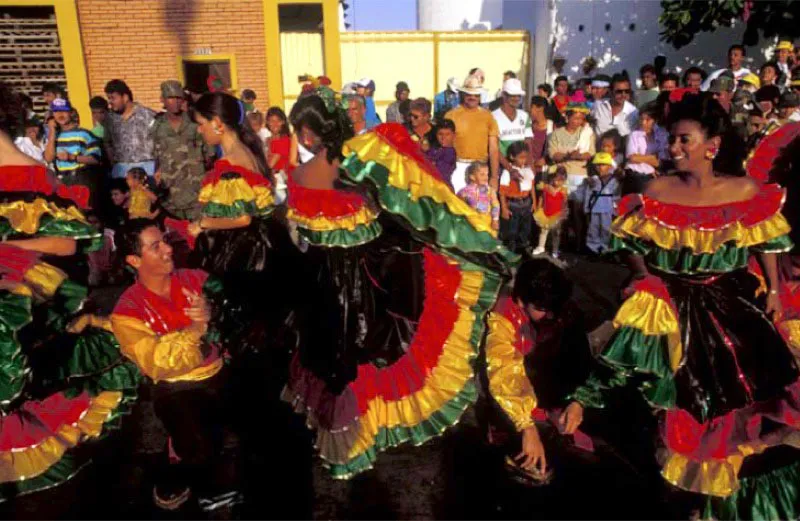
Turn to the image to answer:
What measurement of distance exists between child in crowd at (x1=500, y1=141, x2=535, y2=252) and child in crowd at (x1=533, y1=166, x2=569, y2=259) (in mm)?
221

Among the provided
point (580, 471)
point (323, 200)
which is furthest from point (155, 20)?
point (580, 471)

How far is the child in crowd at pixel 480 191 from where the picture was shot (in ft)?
23.6

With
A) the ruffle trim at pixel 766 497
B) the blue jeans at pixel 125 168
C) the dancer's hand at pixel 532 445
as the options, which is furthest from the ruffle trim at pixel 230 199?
the blue jeans at pixel 125 168

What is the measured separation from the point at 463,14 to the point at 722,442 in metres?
25.6

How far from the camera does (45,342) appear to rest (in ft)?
10.1

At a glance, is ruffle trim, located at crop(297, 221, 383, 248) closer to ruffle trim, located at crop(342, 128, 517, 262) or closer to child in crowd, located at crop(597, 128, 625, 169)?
ruffle trim, located at crop(342, 128, 517, 262)

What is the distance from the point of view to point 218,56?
13.2m

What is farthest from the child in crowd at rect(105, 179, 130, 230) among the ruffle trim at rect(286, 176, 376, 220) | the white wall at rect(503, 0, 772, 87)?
the white wall at rect(503, 0, 772, 87)

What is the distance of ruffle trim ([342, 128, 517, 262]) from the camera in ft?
9.27

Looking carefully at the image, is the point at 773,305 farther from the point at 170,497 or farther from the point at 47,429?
the point at 47,429

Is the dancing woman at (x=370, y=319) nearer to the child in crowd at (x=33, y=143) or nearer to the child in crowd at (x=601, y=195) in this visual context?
the child in crowd at (x=601, y=195)

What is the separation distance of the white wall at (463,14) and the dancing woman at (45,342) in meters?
24.4

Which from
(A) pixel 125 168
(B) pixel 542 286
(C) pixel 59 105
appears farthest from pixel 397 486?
(C) pixel 59 105

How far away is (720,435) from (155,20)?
13.5 meters
